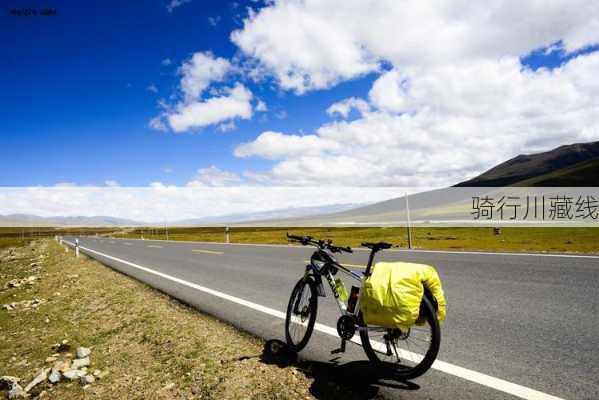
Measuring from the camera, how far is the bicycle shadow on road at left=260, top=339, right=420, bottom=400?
3.56 meters

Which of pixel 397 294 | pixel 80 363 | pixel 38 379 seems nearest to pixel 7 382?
pixel 38 379

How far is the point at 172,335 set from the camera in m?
5.62

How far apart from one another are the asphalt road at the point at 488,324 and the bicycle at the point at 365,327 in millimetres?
205

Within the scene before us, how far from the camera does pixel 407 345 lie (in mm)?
4250

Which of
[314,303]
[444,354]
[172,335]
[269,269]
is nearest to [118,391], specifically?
[172,335]

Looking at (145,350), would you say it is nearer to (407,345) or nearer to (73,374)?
(73,374)

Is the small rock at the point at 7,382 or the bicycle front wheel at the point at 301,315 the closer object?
the small rock at the point at 7,382

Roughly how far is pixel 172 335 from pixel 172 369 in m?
1.31

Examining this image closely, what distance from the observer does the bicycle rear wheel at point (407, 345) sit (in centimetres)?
346

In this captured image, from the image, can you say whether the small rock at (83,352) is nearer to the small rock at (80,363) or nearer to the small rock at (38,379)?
the small rock at (80,363)

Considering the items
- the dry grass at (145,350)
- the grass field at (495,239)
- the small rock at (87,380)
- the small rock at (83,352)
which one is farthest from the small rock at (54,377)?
the grass field at (495,239)

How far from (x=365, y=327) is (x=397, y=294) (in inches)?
29.4

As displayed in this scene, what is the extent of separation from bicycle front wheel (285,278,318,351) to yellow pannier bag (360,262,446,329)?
1.08 metres

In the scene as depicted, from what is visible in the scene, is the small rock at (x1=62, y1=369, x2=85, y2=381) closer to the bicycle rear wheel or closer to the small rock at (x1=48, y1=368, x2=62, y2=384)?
the small rock at (x1=48, y1=368, x2=62, y2=384)
